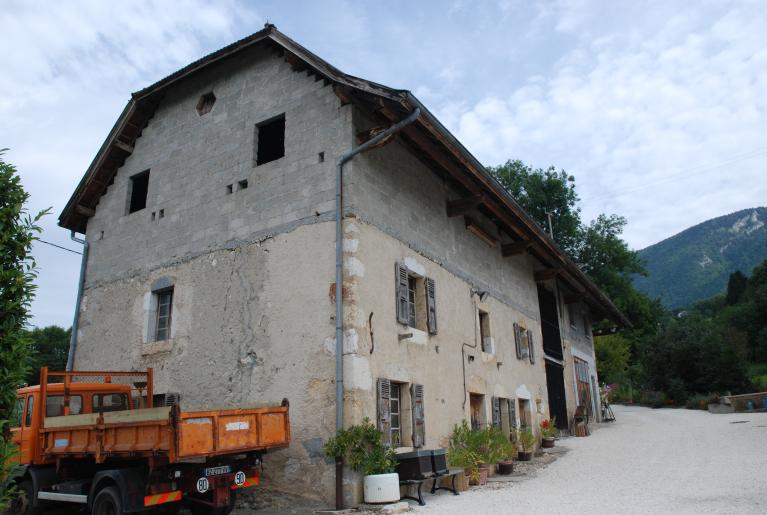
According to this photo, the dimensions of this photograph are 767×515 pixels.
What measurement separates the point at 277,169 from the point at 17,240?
5902 mm

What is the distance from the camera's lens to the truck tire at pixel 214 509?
7.45 metres

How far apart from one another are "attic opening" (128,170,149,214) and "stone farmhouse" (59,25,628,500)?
48mm

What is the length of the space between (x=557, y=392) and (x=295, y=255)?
40.0ft

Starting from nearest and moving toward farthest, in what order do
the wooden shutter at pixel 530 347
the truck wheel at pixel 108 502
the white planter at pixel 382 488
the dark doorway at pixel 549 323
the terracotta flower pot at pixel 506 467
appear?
the truck wheel at pixel 108 502, the white planter at pixel 382 488, the terracotta flower pot at pixel 506 467, the wooden shutter at pixel 530 347, the dark doorway at pixel 549 323

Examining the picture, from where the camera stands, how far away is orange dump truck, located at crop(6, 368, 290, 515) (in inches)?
265

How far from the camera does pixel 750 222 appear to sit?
146750 millimetres

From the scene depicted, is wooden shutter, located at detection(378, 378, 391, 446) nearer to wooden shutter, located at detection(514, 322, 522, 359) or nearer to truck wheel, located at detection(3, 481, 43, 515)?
truck wheel, located at detection(3, 481, 43, 515)

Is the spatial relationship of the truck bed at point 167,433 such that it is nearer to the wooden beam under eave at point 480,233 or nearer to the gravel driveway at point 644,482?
Result: the gravel driveway at point 644,482

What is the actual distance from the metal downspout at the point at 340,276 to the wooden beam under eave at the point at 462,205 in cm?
343

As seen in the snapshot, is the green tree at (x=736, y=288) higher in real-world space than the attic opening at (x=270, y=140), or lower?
higher

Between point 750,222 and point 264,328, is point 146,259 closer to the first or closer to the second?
point 264,328

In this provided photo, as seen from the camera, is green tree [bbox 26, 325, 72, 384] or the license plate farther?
green tree [bbox 26, 325, 72, 384]

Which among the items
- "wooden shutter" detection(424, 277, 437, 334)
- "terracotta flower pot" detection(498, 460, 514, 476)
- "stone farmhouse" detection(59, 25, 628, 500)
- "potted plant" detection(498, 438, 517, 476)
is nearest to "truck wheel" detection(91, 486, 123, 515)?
"stone farmhouse" detection(59, 25, 628, 500)

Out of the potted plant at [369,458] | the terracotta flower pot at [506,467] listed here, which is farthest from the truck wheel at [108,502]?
the terracotta flower pot at [506,467]
